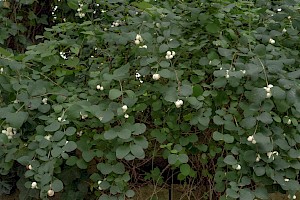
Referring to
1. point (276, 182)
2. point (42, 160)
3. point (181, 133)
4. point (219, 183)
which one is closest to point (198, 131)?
point (181, 133)

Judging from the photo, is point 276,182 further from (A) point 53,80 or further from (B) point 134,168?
(A) point 53,80

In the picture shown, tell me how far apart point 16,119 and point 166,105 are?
529 mm

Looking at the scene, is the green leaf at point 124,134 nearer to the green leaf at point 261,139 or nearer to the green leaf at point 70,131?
the green leaf at point 70,131

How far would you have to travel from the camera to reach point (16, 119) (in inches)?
70.8

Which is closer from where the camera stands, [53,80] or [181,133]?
[181,133]

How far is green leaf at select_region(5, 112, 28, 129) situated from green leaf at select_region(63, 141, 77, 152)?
0.18 meters

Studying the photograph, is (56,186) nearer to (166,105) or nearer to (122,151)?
(122,151)

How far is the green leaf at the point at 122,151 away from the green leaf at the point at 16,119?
360mm

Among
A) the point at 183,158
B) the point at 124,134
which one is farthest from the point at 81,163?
the point at 183,158

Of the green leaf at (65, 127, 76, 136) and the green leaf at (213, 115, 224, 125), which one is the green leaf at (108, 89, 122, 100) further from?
the green leaf at (213, 115, 224, 125)

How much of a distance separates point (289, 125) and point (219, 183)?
31cm

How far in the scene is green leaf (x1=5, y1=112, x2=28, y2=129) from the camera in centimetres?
179

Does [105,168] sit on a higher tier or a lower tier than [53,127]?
lower

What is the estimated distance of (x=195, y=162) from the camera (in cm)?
206
